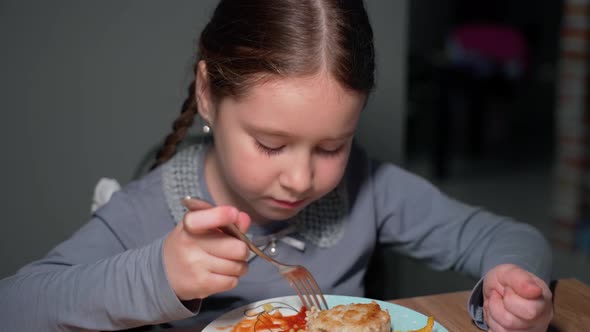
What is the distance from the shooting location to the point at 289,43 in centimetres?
88

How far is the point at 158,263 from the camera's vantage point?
0.74 meters

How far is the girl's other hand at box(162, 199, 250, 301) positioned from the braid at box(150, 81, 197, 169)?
15.8 inches

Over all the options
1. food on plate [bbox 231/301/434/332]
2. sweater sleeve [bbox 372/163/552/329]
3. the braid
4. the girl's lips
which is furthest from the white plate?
the braid

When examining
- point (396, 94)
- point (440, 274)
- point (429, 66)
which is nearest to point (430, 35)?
point (429, 66)

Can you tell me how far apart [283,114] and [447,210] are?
0.45 m

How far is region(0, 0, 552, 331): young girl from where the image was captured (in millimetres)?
759

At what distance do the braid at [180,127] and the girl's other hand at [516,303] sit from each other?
566 mm

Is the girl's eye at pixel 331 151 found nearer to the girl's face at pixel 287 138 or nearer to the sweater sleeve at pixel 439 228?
Answer: the girl's face at pixel 287 138

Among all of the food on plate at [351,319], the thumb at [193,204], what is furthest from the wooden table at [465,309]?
the thumb at [193,204]

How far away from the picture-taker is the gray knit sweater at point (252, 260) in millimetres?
774

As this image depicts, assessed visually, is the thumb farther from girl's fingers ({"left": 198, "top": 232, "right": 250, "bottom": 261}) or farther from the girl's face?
the girl's face

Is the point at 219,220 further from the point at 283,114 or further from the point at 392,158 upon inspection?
the point at 392,158

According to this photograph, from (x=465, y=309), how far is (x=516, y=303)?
120mm

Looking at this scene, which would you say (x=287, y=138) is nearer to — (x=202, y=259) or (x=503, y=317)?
(x=202, y=259)
